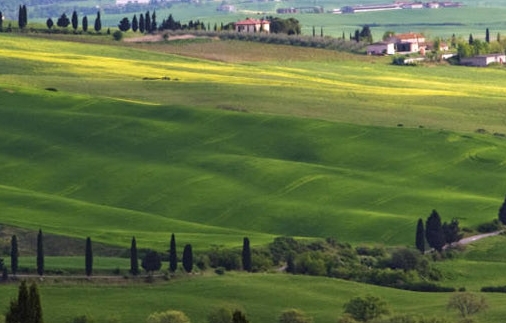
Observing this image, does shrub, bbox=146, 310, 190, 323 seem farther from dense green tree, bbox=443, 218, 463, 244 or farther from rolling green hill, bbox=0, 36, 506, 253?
dense green tree, bbox=443, 218, 463, 244

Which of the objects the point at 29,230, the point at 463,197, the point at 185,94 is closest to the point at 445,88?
the point at 185,94

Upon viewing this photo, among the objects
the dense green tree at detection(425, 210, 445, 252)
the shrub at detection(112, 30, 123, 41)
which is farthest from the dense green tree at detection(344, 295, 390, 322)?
the shrub at detection(112, 30, 123, 41)

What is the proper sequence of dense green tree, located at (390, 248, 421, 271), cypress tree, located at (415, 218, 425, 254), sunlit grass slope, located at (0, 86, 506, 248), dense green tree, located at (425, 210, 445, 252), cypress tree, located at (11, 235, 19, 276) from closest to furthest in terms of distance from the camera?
cypress tree, located at (11, 235, 19, 276) → dense green tree, located at (390, 248, 421, 271) → cypress tree, located at (415, 218, 425, 254) → dense green tree, located at (425, 210, 445, 252) → sunlit grass slope, located at (0, 86, 506, 248)

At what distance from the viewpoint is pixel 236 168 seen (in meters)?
125

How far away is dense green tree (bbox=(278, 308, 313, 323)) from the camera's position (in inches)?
3339

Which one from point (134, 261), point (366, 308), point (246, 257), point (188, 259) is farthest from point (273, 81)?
point (366, 308)

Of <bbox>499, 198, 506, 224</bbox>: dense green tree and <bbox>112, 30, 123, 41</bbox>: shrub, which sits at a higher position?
<bbox>112, 30, 123, 41</bbox>: shrub

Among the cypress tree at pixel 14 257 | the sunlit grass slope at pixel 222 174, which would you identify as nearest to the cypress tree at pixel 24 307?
the cypress tree at pixel 14 257

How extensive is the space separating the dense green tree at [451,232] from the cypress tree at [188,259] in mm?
15534

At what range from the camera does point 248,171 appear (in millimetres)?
123938

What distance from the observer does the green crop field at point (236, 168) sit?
94812 mm

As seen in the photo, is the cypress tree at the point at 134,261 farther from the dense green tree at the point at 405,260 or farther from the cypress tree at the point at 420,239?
the cypress tree at the point at 420,239

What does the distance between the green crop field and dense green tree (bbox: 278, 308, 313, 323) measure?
2395 mm

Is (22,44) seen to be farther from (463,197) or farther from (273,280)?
(273,280)
